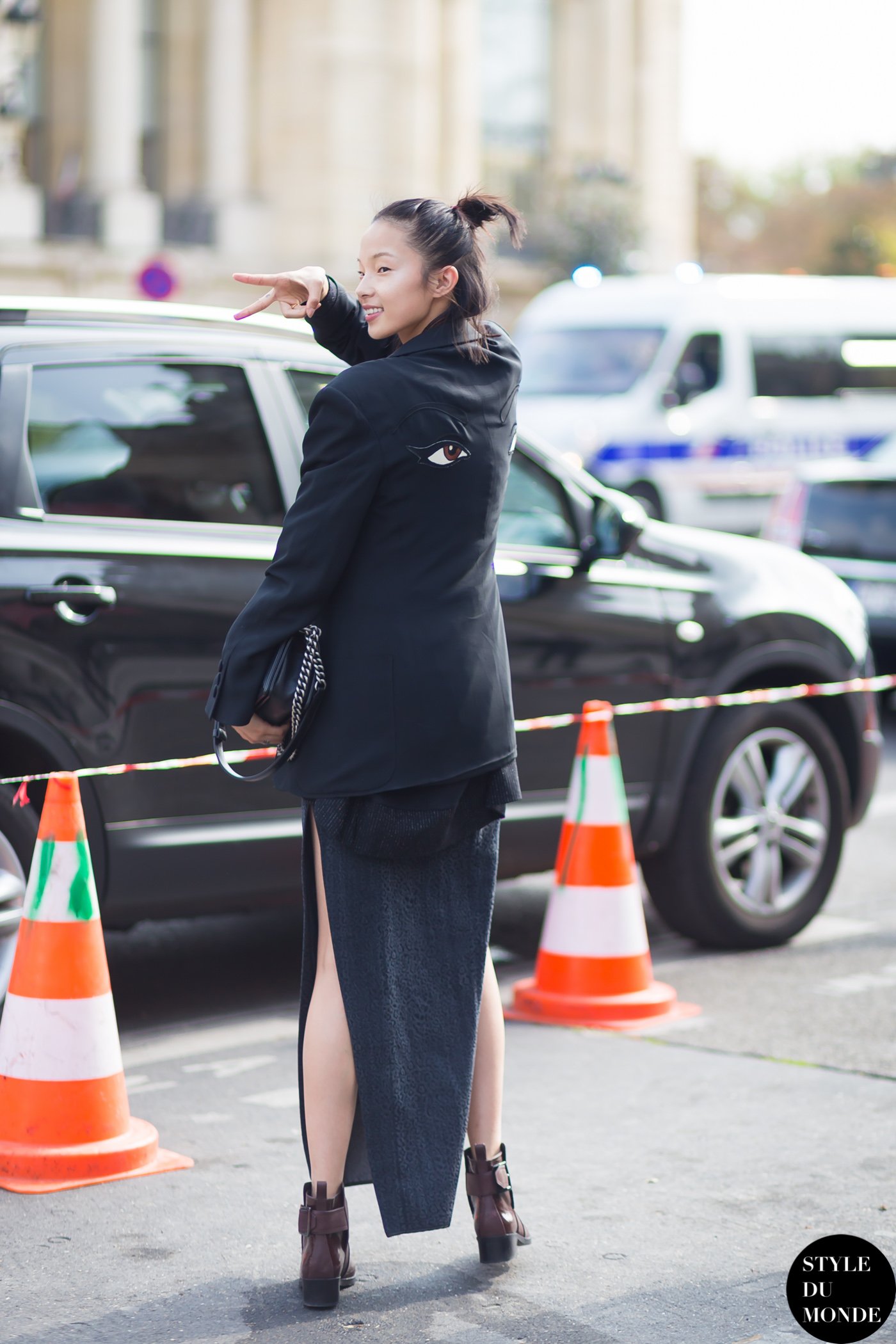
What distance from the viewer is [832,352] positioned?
21.2m

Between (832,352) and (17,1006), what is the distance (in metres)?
18.2

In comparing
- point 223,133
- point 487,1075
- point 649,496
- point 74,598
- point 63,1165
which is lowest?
point 649,496

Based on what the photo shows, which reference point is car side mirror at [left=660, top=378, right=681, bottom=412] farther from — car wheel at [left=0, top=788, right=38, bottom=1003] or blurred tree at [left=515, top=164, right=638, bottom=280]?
car wheel at [left=0, top=788, right=38, bottom=1003]

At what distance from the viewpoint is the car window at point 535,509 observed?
583 centimetres

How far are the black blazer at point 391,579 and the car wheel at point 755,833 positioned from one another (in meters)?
2.73

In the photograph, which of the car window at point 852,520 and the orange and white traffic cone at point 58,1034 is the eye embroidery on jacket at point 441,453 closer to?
the orange and white traffic cone at point 58,1034

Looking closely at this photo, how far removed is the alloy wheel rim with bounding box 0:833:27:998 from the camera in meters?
4.73

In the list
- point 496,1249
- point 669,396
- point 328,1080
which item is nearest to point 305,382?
point 328,1080

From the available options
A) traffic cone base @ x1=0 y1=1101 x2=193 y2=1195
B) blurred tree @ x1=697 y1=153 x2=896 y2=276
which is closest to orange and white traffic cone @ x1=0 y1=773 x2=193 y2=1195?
traffic cone base @ x1=0 y1=1101 x2=193 y2=1195

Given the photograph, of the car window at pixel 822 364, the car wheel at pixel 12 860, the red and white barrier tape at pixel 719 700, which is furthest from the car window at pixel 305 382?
the car window at pixel 822 364

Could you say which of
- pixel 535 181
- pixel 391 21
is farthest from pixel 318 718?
pixel 535 181

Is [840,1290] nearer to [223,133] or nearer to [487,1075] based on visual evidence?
[487,1075]

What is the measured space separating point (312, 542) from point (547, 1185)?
158 centimetres

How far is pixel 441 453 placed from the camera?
341cm
